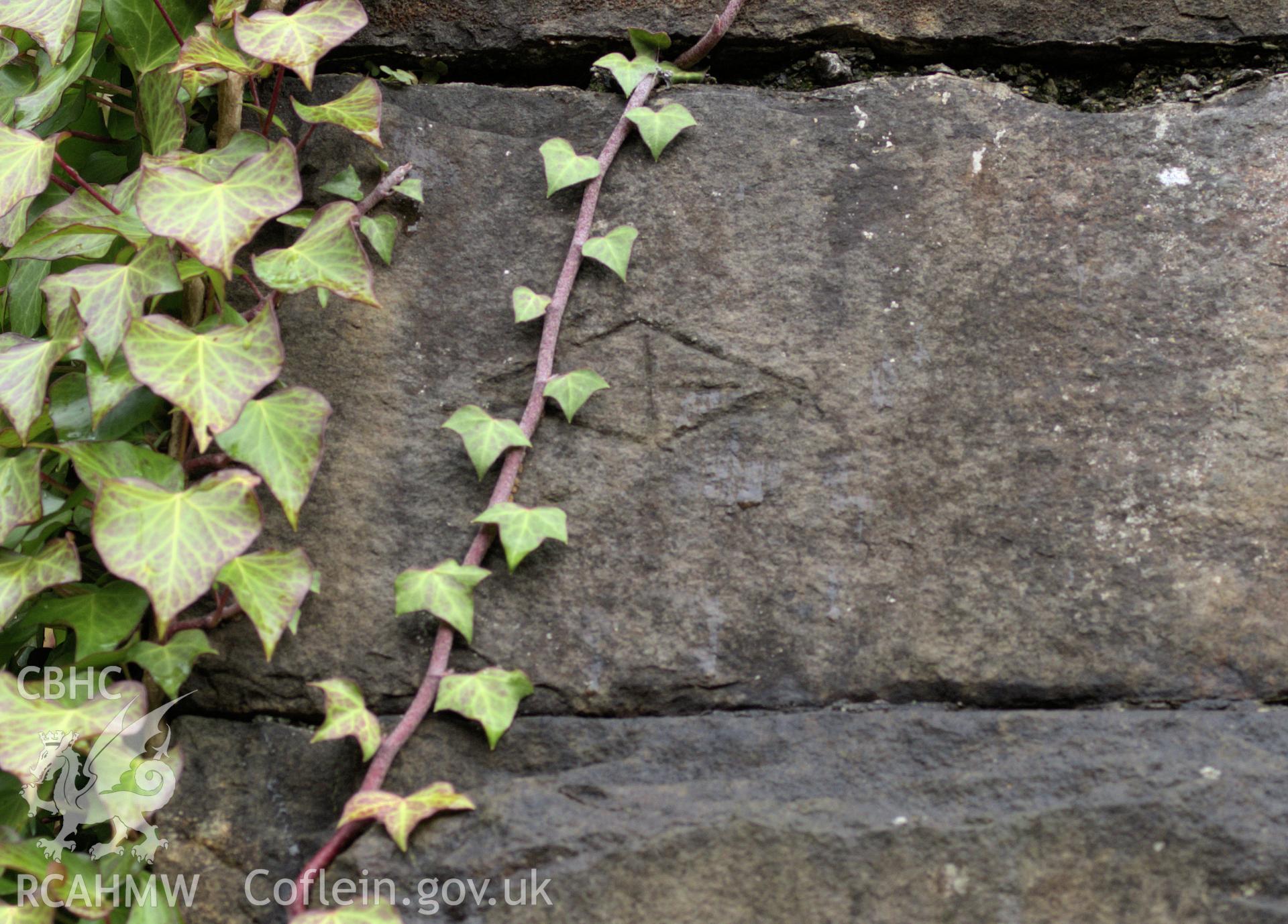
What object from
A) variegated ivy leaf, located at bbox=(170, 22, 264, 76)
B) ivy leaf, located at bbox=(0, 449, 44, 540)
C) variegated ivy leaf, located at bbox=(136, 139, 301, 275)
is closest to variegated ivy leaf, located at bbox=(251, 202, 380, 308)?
variegated ivy leaf, located at bbox=(136, 139, 301, 275)

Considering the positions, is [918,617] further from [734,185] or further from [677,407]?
[734,185]

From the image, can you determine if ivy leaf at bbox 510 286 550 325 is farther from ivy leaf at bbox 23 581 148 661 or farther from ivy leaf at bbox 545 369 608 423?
ivy leaf at bbox 23 581 148 661

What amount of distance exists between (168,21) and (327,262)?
1.04 feet

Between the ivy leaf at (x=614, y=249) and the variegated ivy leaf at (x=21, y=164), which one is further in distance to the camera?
the ivy leaf at (x=614, y=249)

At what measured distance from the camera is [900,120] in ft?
3.77

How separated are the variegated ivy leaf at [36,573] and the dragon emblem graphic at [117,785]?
130 millimetres

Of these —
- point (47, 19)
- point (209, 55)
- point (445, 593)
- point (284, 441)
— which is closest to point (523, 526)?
point (445, 593)

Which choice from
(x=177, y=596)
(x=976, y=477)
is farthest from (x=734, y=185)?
(x=177, y=596)

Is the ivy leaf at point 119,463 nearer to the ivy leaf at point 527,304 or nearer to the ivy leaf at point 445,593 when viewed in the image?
the ivy leaf at point 445,593

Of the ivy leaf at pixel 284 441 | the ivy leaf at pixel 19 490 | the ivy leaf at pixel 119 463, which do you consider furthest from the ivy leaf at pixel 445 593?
the ivy leaf at pixel 19 490

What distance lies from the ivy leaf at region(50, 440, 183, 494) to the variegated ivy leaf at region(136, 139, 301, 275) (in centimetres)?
19

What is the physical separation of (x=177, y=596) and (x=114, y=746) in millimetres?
243

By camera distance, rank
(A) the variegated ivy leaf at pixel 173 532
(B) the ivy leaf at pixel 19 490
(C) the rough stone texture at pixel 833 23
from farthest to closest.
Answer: (C) the rough stone texture at pixel 833 23, (B) the ivy leaf at pixel 19 490, (A) the variegated ivy leaf at pixel 173 532

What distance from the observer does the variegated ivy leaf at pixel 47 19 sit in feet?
3.22
